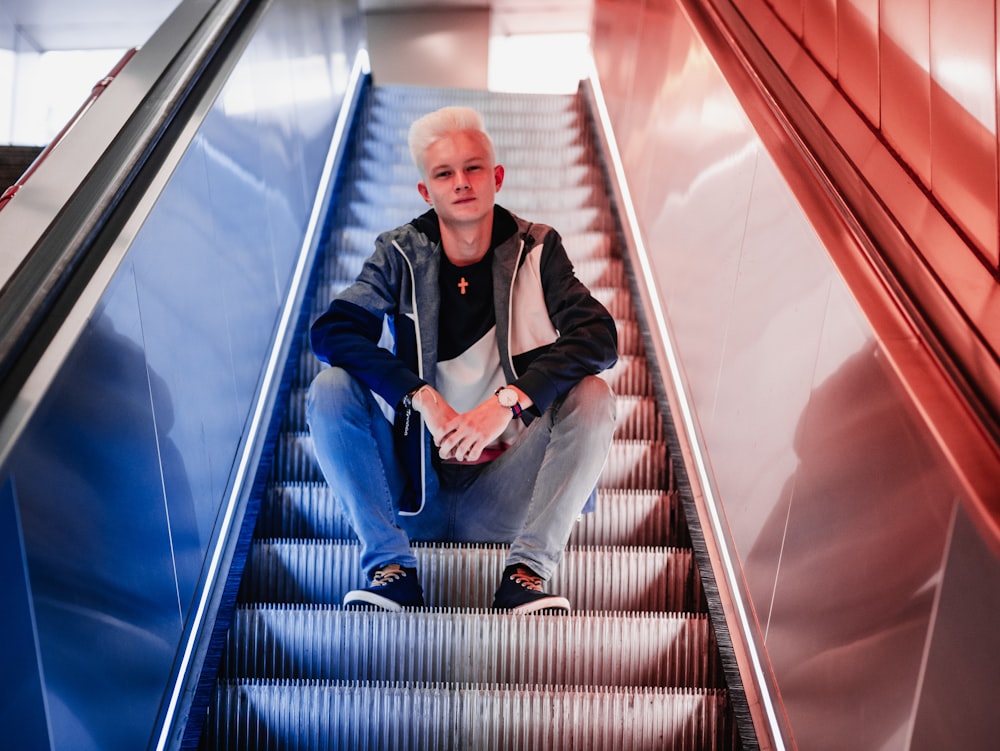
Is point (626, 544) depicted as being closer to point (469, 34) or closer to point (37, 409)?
point (37, 409)

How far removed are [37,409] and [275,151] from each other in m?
2.51

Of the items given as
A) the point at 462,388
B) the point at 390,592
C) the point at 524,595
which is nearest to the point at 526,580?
the point at 524,595

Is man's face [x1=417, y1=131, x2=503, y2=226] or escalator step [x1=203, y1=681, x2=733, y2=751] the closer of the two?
escalator step [x1=203, y1=681, x2=733, y2=751]

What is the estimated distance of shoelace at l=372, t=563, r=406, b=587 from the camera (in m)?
2.56

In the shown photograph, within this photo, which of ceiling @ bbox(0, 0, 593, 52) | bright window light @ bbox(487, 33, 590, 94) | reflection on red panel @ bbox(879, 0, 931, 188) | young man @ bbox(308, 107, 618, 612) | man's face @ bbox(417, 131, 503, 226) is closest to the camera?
reflection on red panel @ bbox(879, 0, 931, 188)

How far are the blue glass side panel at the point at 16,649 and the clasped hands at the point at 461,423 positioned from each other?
1.24 metres

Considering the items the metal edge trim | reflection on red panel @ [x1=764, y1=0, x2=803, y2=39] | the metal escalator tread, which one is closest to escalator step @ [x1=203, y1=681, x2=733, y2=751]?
the metal escalator tread

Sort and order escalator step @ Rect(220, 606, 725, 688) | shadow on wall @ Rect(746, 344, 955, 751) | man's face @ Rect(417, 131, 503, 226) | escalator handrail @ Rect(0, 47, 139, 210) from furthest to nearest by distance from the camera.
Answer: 1. man's face @ Rect(417, 131, 503, 226)
2. escalator step @ Rect(220, 606, 725, 688)
3. escalator handrail @ Rect(0, 47, 139, 210)
4. shadow on wall @ Rect(746, 344, 955, 751)

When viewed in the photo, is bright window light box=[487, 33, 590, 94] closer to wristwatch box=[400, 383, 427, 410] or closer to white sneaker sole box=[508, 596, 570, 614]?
wristwatch box=[400, 383, 427, 410]

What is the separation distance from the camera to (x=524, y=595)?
8.28 feet

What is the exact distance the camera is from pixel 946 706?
141cm

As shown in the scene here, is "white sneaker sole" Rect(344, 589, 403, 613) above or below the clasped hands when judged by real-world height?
below

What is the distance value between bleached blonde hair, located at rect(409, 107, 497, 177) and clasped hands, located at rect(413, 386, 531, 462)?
2.62ft

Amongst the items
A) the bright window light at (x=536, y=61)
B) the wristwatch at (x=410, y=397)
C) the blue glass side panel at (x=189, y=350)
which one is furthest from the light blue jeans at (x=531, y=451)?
the bright window light at (x=536, y=61)
